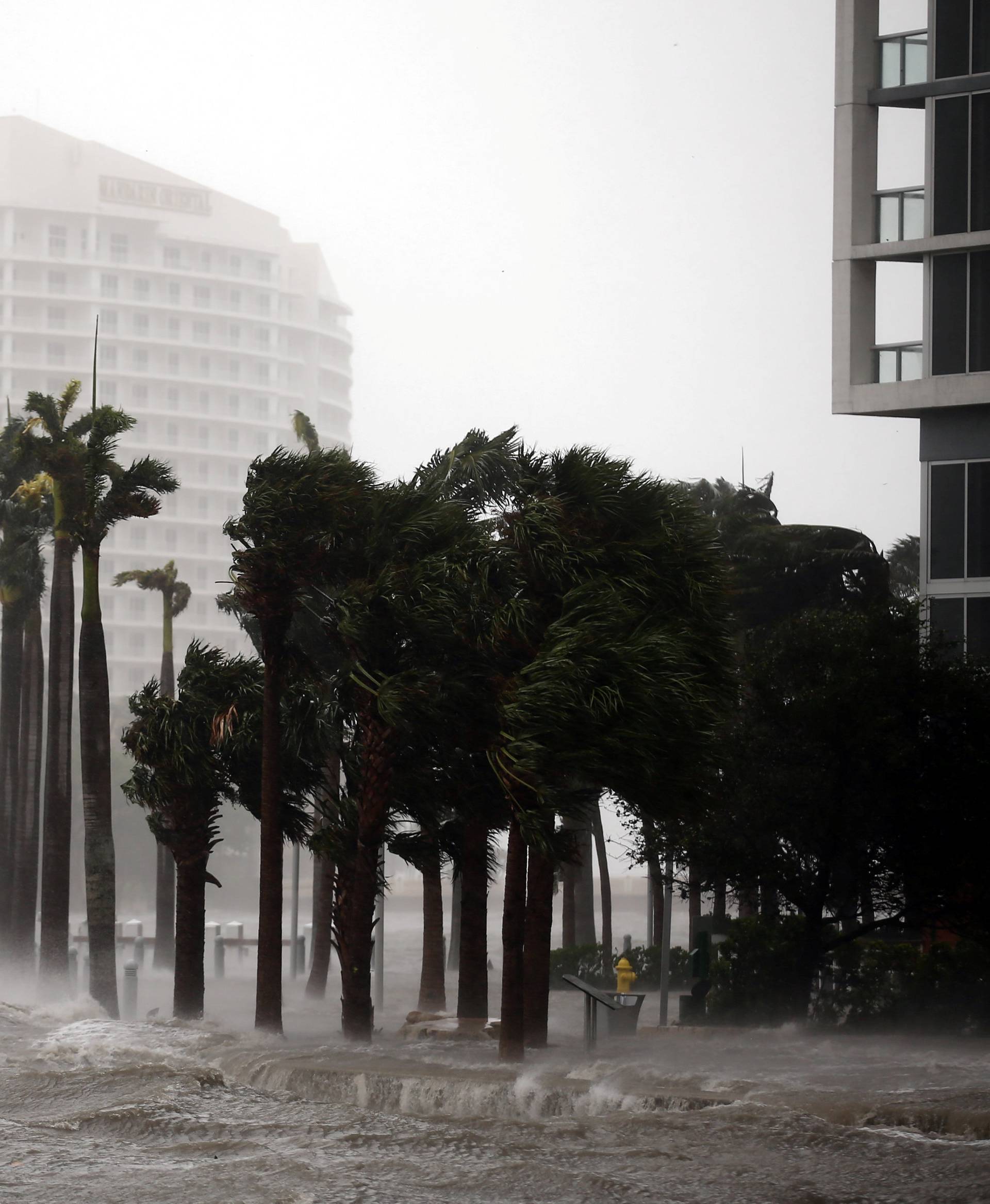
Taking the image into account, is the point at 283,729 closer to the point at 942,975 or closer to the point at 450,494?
the point at 450,494

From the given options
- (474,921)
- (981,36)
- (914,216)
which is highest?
(981,36)

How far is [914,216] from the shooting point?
1487 inches

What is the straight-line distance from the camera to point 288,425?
19712cm

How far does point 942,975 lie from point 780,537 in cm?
1773

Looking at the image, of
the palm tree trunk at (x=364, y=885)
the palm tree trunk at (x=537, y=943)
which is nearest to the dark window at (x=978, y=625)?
the palm tree trunk at (x=537, y=943)

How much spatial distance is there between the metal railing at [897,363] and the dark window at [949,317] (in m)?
0.90

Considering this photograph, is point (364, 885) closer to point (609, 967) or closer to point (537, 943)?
point (537, 943)

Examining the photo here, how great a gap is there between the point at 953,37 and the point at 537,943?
24292mm

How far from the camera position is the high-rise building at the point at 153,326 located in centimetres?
18250

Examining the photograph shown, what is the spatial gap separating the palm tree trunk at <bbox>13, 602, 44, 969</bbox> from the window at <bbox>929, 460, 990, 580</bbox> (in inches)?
866

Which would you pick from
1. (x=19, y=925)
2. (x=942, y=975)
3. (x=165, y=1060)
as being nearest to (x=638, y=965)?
(x=942, y=975)

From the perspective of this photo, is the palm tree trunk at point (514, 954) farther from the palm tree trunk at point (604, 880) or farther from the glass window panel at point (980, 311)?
the glass window panel at point (980, 311)

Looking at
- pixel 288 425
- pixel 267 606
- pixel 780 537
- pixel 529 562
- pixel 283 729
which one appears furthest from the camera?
pixel 288 425

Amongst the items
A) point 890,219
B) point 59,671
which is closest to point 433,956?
point 59,671
